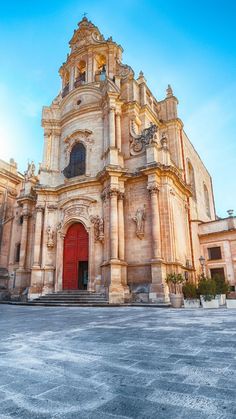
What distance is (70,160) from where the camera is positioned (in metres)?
20.2

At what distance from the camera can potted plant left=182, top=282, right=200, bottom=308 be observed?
11977 millimetres

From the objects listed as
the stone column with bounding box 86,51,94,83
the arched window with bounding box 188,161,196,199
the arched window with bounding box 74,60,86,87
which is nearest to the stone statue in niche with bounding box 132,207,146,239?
the arched window with bounding box 188,161,196,199

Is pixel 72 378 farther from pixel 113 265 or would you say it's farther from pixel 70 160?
pixel 70 160

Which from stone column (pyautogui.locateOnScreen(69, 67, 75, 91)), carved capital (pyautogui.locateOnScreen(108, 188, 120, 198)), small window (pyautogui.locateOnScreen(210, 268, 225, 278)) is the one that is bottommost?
small window (pyautogui.locateOnScreen(210, 268, 225, 278))

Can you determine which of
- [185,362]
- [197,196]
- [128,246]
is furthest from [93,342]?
[197,196]

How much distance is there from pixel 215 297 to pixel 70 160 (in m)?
13.6

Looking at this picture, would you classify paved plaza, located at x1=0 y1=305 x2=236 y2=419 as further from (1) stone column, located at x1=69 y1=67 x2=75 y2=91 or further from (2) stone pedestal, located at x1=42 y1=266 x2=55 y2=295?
(1) stone column, located at x1=69 y1=67 x2=75 y2=91

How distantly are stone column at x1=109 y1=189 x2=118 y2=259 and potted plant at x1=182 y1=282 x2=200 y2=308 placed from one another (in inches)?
155

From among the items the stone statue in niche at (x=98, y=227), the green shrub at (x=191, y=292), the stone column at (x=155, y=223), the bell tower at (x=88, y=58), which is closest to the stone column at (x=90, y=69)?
the bell tower at (x=88, y=58)

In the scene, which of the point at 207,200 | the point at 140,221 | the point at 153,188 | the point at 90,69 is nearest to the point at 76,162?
the point at 153,188

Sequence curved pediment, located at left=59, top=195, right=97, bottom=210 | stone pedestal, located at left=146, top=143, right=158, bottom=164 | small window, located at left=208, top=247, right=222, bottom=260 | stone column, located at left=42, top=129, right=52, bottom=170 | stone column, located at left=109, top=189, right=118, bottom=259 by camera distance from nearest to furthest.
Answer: stone column, located at left=109, top=189, right=118, bottom=259 → stone pedestal, located at left=146, top=143, right=158, bottom=164 → curved pediment, located at left=59, top=195, right=97, bottom=210 → small window, located at left=208, top=247, right=222, bottom=260 → stone column, located at left=42, top=129, right=52, bottom=170

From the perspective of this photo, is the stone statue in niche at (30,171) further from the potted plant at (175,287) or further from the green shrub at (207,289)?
the green shrub at (207,289)

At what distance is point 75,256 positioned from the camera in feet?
56.2

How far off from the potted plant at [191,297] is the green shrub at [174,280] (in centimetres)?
45
